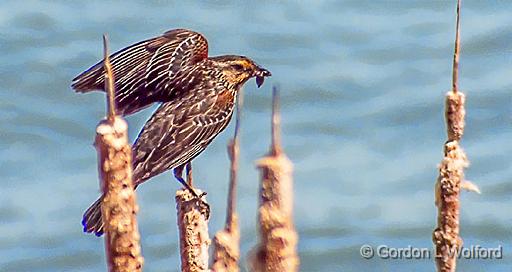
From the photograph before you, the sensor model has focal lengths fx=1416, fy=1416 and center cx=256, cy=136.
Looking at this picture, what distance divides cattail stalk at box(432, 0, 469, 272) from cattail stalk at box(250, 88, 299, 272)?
1.52 ft

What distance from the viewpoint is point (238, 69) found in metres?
4.67

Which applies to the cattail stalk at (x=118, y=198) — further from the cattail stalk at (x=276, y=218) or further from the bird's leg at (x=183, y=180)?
the bird's leg at (x=183, y=180)

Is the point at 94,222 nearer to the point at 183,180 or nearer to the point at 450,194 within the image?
the point at 183,180

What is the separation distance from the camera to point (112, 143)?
6.96ft

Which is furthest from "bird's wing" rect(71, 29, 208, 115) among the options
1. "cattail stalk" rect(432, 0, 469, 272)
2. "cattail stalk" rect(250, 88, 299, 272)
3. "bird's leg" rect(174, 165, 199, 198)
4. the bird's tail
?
"cattail stalk" rect(250, 88, 299, 272)

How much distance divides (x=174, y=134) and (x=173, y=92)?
0.21 m

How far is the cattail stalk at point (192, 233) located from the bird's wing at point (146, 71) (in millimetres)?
374

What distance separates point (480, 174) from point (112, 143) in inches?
238

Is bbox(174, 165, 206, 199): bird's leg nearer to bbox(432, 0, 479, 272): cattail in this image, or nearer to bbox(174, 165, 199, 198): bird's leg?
bbox(174, 165, 199, 198): bird's leg

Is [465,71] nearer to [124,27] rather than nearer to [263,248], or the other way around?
[124,27]

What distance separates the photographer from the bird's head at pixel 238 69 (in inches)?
181

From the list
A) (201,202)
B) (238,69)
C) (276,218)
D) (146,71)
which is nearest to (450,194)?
(276,218)

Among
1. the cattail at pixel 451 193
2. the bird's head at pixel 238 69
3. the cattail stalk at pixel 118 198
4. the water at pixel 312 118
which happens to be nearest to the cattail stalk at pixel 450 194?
the cattail at pixel 451 193

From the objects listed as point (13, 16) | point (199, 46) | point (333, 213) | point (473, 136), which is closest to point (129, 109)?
point (199, 46)
